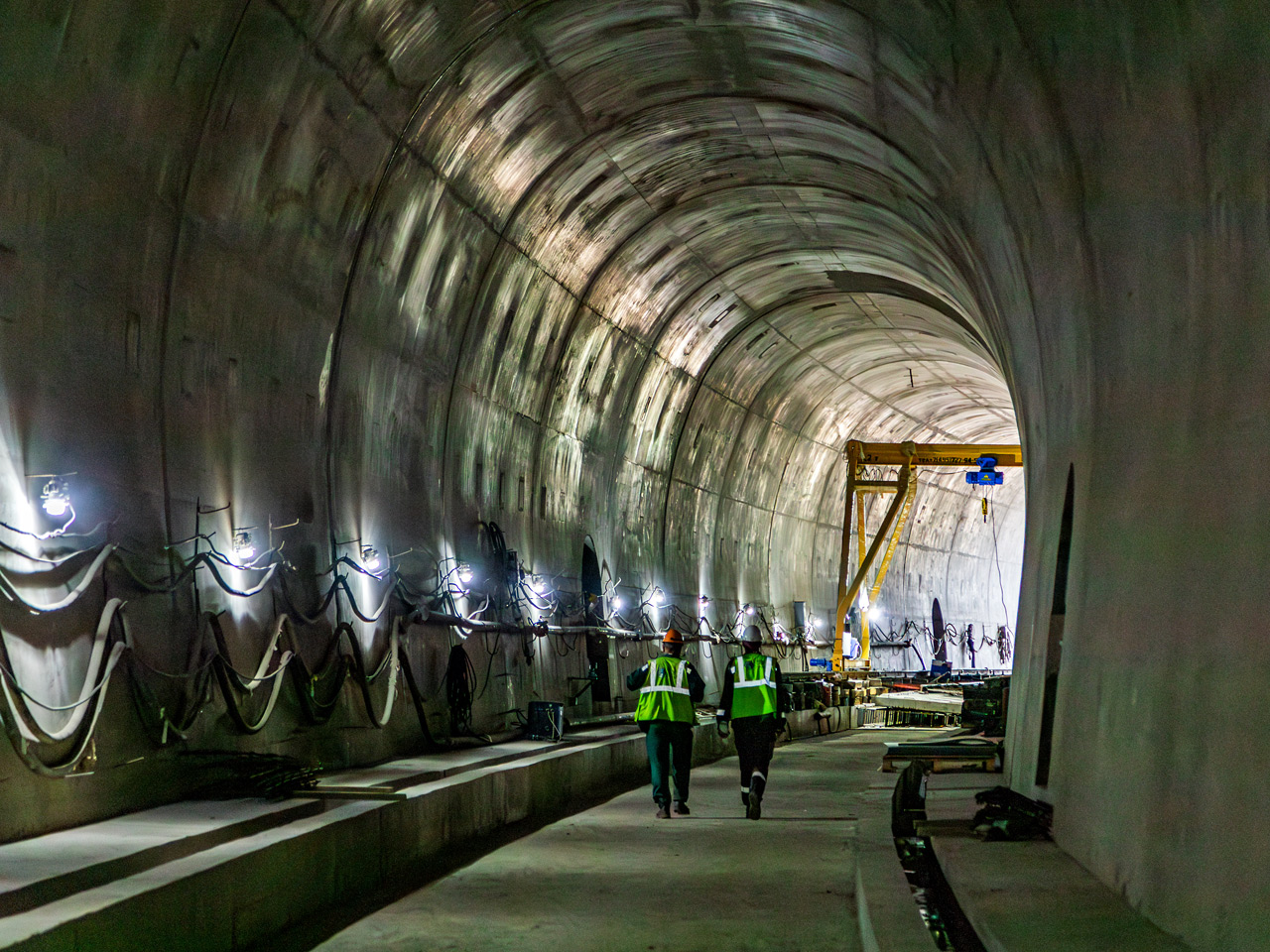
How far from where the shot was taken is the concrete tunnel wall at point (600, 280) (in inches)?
190

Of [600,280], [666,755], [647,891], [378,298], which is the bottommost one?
[647,891]

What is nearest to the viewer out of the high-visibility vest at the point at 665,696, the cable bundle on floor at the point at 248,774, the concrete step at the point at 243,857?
the concrete step at the point at 243,857

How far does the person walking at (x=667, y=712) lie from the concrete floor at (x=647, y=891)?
314 millimetres

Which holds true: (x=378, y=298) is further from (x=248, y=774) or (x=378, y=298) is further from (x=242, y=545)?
(x=248, y=774)

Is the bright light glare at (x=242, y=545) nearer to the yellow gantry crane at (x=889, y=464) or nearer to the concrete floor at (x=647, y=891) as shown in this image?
the concrete floor at (x=647, y=891)

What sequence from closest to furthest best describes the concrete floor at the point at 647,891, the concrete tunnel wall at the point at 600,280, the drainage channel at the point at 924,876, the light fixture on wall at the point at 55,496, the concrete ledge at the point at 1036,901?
the concrete ledge at the point at 1036,901, the concrete tunnel wall at the point at 600,280, the drainage channel at the point at 924,876, the concrete floor at the point at 647,891, the light fixture on wall at the point at 55,496

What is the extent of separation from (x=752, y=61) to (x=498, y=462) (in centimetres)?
593

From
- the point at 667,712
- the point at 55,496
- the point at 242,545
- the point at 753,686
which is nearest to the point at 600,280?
the point at 753,686

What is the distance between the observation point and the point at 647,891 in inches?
347

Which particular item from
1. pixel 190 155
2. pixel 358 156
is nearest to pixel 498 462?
pixel 358 156

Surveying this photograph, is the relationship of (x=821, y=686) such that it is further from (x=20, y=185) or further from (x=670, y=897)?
(x=20, y=185)

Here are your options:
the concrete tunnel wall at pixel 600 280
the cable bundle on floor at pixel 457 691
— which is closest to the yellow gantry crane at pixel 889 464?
the concrete tunnel wall at pixel 600 280

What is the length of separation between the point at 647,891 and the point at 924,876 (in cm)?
176

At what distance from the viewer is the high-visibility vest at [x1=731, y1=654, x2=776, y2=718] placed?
40.8ft
